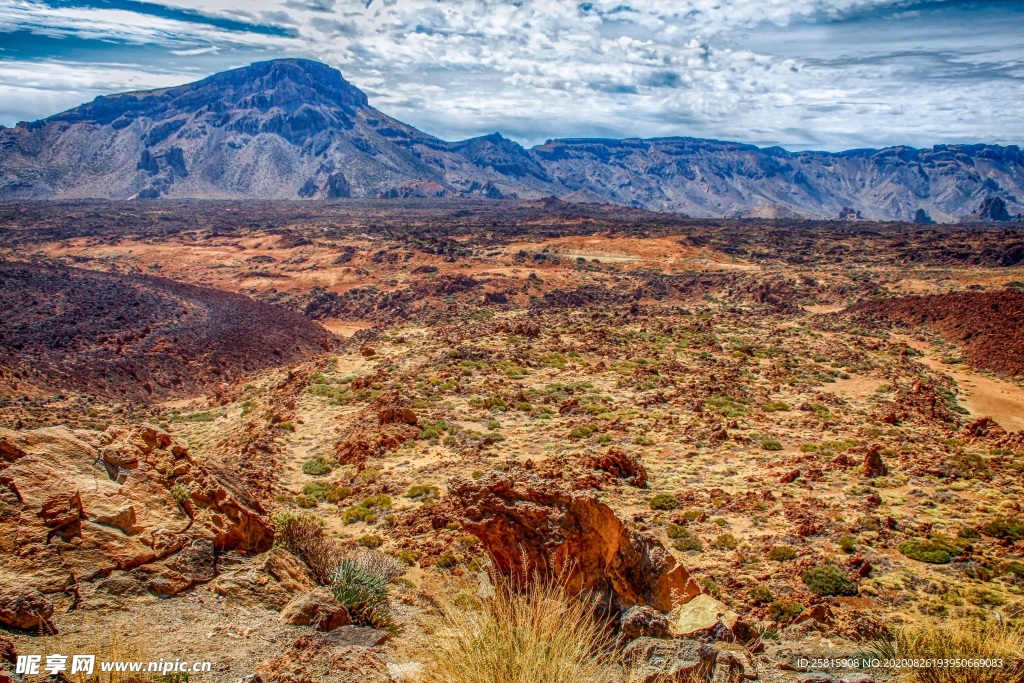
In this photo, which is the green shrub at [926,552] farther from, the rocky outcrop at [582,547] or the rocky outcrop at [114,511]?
the rocky outcrop at [114,511]

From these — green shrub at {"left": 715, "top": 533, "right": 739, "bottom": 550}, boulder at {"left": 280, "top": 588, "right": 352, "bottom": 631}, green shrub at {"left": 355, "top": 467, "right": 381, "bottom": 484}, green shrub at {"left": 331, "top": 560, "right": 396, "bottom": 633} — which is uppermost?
boulder at {"left": 280, "top": 588, "right": 352, "bottom": 631}

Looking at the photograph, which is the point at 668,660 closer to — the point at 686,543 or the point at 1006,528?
the point at 686,543

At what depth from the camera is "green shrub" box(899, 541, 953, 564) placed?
1005 cm

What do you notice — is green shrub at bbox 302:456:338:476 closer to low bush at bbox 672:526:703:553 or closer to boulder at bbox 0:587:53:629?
low bush at bbox 672:526:703:553

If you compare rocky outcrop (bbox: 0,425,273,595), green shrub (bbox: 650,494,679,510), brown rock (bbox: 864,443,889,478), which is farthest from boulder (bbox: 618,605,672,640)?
brown rock (bbox: 864,443,889,478)

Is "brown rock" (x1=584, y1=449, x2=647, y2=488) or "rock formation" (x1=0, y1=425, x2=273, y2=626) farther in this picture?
"brown rock" (x1=584, y1=449, x2=647, y2=488)

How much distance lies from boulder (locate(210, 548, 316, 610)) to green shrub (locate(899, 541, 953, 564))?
9.79 metres

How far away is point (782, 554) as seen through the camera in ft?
33.7

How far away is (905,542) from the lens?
10586 millimetres

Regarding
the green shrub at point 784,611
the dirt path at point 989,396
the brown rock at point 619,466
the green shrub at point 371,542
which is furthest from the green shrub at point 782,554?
the dirt path at point 989,396

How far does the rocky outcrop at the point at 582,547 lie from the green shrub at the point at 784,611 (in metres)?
2.45

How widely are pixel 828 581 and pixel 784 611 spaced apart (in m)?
1.25

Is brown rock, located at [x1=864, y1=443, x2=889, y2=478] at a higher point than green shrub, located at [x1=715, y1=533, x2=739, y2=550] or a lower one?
higher

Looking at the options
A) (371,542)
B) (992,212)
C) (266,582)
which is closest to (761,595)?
(371,542)
